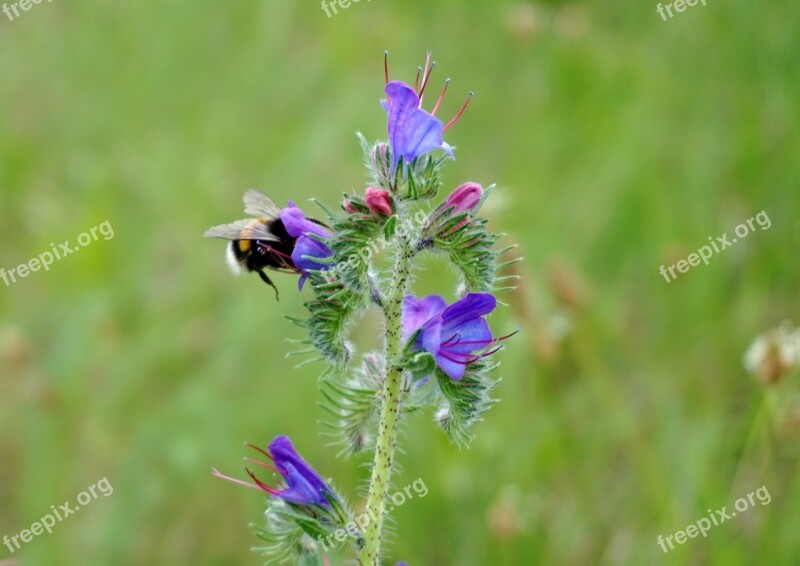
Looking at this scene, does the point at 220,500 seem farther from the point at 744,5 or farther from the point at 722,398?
the point at 744,5

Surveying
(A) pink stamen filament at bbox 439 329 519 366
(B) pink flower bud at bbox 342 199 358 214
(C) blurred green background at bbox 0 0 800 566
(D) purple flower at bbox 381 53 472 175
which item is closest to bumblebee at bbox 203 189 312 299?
(B) pink flower bud at bbox 342 199 358 214

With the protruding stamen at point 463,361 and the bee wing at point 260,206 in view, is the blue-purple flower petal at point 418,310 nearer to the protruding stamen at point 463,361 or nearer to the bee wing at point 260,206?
the protruding stamen at point 463,361

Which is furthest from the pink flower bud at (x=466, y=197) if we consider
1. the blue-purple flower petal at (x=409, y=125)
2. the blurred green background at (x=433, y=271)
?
the blurred green background at (x=433, y=271)

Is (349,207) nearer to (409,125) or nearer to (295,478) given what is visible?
(409,125)

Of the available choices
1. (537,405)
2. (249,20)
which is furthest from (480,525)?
(249,20)

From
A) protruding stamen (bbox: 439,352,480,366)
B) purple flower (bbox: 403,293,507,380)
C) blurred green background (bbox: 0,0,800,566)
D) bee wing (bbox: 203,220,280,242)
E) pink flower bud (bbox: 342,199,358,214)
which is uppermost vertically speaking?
blurred green background (bbox: 0,0,800,566)

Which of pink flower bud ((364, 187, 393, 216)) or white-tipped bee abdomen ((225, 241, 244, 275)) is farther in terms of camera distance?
white-tipped bee abdomen ((225, 241, 244, 275))

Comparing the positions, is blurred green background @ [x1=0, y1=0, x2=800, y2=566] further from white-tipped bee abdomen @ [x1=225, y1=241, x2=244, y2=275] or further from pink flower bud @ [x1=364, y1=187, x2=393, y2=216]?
pink flower bud @ [x1=364, y1=187, x2=393, y2=216]

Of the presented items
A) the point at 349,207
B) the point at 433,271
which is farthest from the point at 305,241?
the point at 433,271
